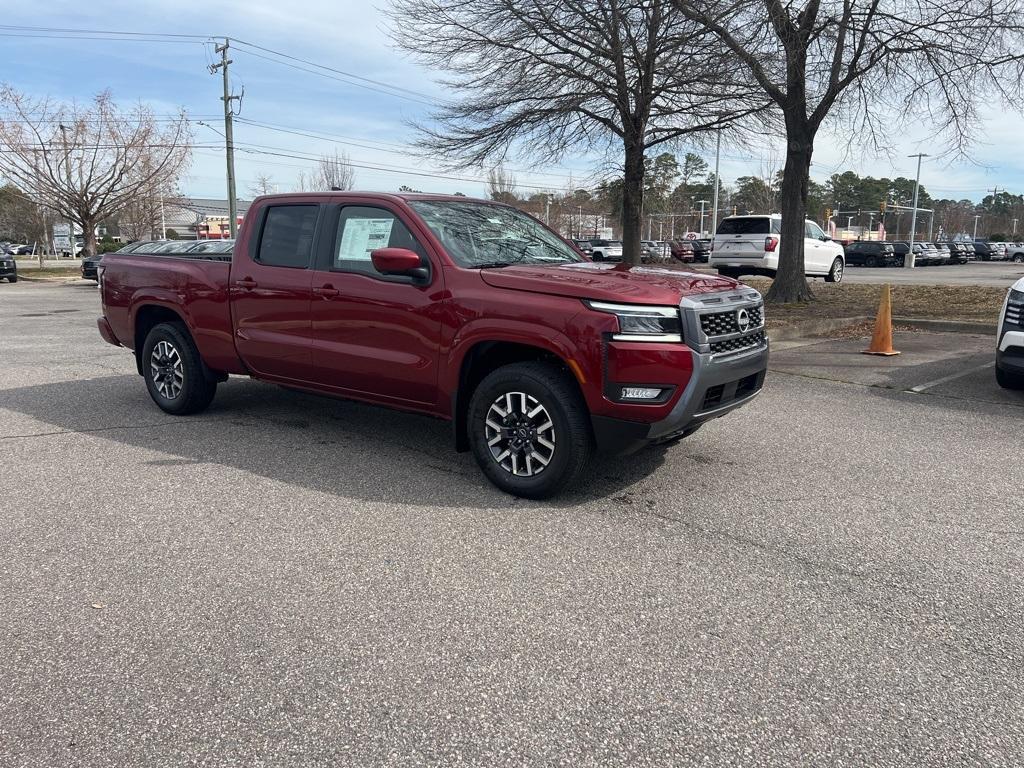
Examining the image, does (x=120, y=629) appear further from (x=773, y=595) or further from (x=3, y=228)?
(x=3, y=228)

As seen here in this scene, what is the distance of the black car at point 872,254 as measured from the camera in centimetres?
4366

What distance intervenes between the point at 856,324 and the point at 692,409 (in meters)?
9.85

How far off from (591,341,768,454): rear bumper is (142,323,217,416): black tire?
3.81 m

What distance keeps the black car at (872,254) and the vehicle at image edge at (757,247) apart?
81.9 ft

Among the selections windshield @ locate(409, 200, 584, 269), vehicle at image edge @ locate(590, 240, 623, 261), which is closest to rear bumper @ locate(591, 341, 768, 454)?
windshield @ locate(409, 200, 584, 269)

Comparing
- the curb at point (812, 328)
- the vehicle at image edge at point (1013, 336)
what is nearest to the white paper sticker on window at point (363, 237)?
the vehicle at image edge at point (1013, 336)

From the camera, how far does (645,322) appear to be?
427cm

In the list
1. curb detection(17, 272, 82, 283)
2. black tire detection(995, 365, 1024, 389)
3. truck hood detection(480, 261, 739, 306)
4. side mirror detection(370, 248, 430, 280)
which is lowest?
black tire detection(995, 365, 1024, 389)

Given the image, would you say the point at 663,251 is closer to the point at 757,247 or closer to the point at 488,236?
the point at 757,247

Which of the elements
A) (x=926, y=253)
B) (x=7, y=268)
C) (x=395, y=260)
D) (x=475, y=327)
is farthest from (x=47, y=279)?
(x=926, y=253)

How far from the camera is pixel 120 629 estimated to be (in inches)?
124

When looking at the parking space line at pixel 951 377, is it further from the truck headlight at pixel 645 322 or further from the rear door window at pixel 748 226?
the rear door window at pixel 748 226

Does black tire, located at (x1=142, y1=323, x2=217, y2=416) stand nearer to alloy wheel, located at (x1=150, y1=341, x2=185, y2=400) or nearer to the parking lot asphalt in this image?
alloy wheel, located at (x1=150, y1=341, x2=185, y2=400)

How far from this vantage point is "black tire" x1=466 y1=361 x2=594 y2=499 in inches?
175
